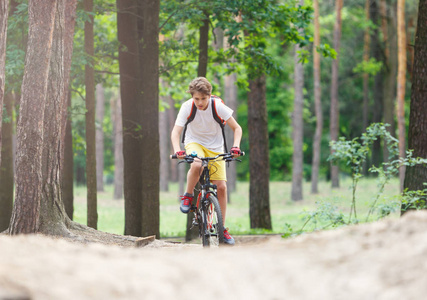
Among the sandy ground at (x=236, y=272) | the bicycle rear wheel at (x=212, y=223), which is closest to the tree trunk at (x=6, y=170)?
the bicycle rear wheel at (x=212, y=223)

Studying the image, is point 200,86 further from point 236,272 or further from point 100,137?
point 100,137

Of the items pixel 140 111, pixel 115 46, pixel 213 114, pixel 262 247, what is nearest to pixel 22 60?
pixel 140 111

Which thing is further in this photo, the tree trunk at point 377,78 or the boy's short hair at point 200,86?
the tree trunk at point 377,78

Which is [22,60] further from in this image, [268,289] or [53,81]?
[268,289]

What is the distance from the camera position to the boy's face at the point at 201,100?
730cm

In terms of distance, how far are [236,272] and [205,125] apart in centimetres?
411

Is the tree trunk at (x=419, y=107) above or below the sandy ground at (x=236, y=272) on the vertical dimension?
above

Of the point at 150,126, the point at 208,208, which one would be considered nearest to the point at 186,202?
the point at 208,208

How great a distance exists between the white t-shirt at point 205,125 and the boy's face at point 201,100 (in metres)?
0.10

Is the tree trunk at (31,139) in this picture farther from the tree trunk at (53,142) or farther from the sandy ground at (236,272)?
the sandy ground at (236,272)

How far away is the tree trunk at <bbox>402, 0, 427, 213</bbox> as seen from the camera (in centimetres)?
958

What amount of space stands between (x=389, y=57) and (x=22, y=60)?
28.7m

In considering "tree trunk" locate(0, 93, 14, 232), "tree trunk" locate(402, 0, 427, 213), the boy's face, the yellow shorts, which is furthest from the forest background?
the boy's face

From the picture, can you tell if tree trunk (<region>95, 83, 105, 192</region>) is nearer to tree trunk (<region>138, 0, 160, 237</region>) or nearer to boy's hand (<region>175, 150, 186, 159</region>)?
tree trunk (<region>138, 0, 160, 237</region>)
